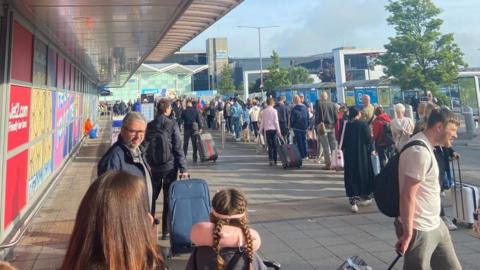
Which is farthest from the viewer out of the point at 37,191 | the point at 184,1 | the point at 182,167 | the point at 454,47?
the point at 454,47

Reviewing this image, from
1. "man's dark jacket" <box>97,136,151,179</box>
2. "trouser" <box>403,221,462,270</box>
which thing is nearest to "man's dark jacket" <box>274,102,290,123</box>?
"man's dark jacket" <box>97,136,151,179</box>

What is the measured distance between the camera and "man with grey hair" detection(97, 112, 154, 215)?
3.55m

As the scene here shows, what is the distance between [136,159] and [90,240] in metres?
2.05

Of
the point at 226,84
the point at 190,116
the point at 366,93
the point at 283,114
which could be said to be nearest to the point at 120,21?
the point at 190,116

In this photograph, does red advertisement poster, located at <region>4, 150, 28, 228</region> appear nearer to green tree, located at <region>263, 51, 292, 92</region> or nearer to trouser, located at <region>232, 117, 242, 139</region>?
trouser, located at <region>232, 117, 242, 139</region>

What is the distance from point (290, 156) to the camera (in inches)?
422

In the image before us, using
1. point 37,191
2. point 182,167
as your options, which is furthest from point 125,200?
point 37,191

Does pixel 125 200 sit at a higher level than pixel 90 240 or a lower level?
higher

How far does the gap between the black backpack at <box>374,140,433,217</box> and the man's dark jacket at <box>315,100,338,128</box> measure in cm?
713

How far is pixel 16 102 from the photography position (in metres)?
5.58

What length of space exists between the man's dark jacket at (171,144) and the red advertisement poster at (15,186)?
168 cm

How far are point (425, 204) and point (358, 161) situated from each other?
155 inches

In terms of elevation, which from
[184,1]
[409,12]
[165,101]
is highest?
[409,12]

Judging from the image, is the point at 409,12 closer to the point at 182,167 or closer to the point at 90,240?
the point at 182,167
